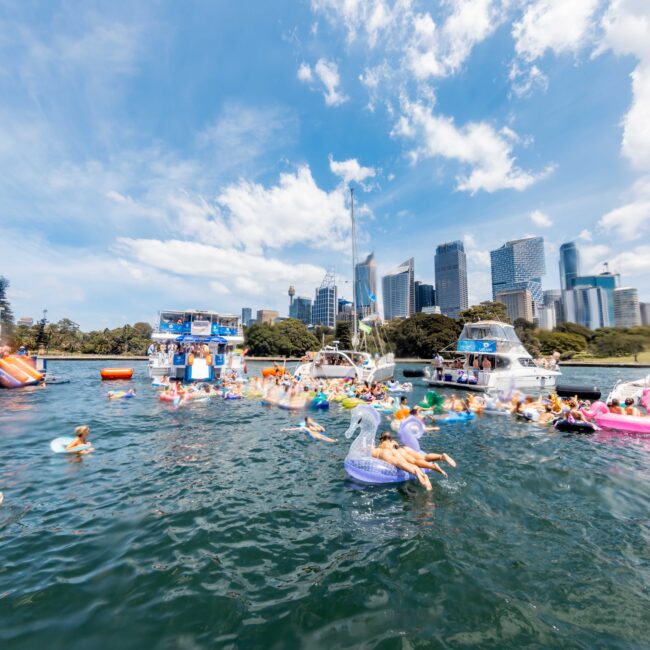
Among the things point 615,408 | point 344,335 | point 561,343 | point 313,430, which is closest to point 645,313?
point 615,408

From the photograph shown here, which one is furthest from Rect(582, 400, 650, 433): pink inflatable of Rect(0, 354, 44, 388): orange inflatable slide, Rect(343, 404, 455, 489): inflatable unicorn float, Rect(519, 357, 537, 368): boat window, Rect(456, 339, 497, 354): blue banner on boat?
Rect(0, 354, 44, 388): orange inflatable slide

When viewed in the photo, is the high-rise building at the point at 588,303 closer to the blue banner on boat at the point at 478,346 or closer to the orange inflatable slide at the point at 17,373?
the blue banner on boat at the point at 478,346

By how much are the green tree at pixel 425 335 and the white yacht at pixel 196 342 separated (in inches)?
2049

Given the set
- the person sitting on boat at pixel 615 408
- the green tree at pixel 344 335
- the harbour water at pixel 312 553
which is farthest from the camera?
the green tree at pixel 344 335

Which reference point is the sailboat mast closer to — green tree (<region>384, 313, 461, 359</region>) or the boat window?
the boat window

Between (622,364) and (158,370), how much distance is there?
73099 millimetres

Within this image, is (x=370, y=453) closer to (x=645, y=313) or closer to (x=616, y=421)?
(x=616, y=421)

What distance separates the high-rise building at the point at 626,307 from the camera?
40.0 m

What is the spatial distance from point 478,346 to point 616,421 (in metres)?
17.8

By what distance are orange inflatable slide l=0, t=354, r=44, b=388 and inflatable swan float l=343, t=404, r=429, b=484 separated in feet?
105

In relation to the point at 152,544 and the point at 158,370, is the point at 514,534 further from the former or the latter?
the point at 158,370

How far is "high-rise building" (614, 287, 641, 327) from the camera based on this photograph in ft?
131

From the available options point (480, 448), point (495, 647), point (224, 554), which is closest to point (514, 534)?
point (495, 647)

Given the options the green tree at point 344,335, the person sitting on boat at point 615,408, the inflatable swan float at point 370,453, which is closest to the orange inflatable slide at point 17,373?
the inflatable swan float at point 370,453
